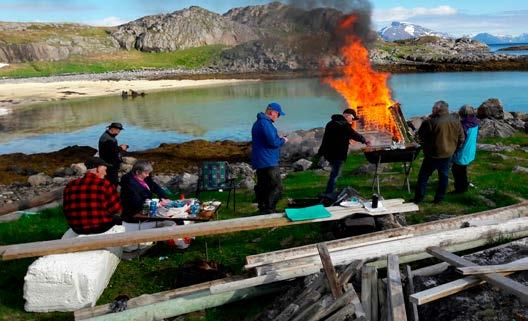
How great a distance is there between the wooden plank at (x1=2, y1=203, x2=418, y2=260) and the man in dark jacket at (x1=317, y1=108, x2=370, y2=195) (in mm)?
2780

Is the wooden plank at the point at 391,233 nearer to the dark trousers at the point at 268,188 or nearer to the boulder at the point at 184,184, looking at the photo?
the dark trousers at the point at 268,188

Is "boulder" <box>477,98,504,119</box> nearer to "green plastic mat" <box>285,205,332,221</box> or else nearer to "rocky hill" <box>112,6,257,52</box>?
"green plastic mat" <box>285,205,332,221</box>

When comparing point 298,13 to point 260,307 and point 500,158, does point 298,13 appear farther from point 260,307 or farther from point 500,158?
point 260,307

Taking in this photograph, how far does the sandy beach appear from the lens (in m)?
55.5

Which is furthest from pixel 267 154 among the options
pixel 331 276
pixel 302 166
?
pixel 302 166

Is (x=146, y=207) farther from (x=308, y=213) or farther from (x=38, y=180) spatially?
(x=38, y=180)

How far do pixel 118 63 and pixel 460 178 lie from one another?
11023 centimetres

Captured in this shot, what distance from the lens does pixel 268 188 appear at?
33.0ft

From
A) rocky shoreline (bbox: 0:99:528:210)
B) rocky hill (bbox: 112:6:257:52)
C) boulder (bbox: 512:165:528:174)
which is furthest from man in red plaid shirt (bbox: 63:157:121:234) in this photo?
rocky hill (bbox: 112:6:257:52)

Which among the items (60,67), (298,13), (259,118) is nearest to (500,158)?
(259,118)

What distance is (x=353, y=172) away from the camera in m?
15.2

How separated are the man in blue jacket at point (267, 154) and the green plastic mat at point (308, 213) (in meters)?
1.63

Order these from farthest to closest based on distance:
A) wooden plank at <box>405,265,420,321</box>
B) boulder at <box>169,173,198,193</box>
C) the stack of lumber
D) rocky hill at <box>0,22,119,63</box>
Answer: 1. rocky hill at <box>0,22,119,63</box>
2. boulder at <box>169,173,198,193</box>
3. the stack of lumber
4. wooden plank at <box>405,265,420,321</box>

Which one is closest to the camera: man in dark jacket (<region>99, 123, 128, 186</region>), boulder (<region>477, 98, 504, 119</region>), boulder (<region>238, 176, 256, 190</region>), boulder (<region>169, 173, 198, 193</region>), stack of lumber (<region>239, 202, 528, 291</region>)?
stack of lumber (<region>239, 202, 528, 291</region>)
